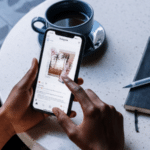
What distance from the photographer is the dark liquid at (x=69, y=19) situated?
0.63m

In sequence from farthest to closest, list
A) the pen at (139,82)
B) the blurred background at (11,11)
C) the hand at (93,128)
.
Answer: the blurred background at (11,11) → the pen at (139,82) → the hand at (93,128)

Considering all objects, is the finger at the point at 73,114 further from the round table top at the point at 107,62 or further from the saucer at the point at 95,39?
the saucer at the point at 95,39

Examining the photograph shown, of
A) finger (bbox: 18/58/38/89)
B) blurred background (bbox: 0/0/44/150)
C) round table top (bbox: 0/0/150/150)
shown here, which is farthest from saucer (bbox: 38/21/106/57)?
blurred background (bbox: 0/0/44/150)

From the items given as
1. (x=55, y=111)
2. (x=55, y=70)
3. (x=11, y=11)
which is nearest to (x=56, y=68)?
(x=55, y=70)

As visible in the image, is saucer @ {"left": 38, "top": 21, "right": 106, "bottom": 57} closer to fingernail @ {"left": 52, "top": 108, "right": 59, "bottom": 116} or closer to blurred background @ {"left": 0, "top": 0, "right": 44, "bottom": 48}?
fingernail @ {"left": 52, "top": 108, "right": 59, "bottom": 116}

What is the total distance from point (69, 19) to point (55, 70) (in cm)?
18

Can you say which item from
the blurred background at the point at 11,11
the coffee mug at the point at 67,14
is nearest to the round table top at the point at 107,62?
the coffee mug at the point at 67,14

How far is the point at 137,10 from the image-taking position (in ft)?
2.57

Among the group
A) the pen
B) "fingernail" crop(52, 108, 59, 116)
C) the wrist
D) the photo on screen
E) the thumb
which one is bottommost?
the wrist

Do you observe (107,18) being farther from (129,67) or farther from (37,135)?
(37,135)

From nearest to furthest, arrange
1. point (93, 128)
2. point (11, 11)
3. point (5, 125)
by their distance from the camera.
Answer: point (93, 128) → point (5, 125) → point (11, 11)

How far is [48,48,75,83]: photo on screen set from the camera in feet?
1.83

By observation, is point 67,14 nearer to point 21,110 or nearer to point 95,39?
point 95,39

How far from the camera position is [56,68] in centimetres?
56
